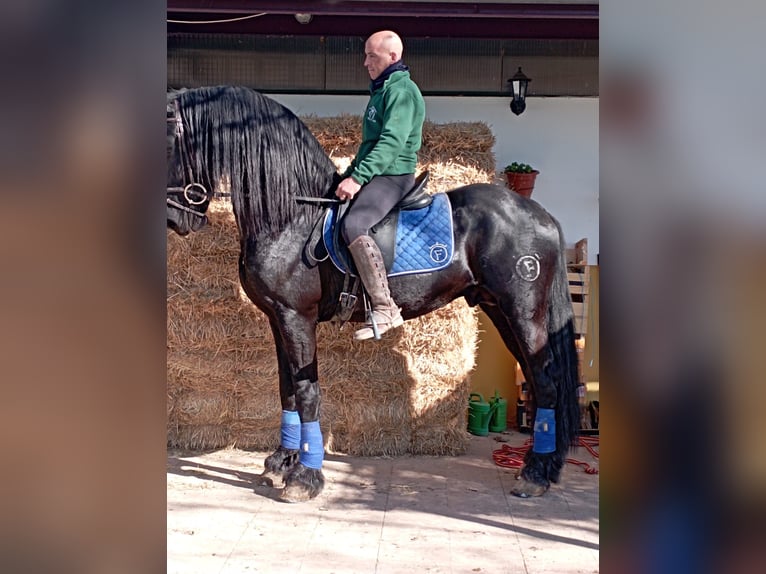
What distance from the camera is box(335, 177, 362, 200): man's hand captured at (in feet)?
14.5

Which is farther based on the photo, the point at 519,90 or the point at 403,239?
the point at 519,90

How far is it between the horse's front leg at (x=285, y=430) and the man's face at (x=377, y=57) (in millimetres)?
1564

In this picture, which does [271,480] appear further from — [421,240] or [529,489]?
[421,240]

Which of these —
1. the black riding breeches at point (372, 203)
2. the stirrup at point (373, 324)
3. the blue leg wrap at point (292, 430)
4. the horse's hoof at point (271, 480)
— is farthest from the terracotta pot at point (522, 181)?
the horse's hoof at point (271, 480)

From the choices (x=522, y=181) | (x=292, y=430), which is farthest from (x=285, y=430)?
(x=522, y=181)

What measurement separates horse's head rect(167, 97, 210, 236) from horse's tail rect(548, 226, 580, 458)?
2093 millimetres

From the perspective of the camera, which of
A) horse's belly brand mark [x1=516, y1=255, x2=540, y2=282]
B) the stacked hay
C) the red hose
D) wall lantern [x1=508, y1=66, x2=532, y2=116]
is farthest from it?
wall lantern [x1=508, y1=66, x2=532, y2=116]

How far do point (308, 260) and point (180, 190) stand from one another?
→ 0.79m

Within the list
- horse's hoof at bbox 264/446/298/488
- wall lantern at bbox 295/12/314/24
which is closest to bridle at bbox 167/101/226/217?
horse's hoof at bbox 264/446/298/488

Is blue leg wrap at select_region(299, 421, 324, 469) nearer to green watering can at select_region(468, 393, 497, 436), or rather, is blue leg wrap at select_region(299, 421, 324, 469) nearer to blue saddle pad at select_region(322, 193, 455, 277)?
blue saddle pad at select_region(322, 193, 455, 277)

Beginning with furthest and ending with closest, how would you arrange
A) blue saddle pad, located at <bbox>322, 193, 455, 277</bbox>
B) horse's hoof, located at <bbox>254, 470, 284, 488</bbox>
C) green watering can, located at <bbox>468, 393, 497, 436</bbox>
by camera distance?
green watering can, located at <bbox>468, 393, 497, 436</bbox> → horse's hoof, located at <bbox>254, 470, 284, 488</bbox> → blue saddle pad, located at <bbox>322, 193, 455, 277</bbox>

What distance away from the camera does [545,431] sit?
481cm
